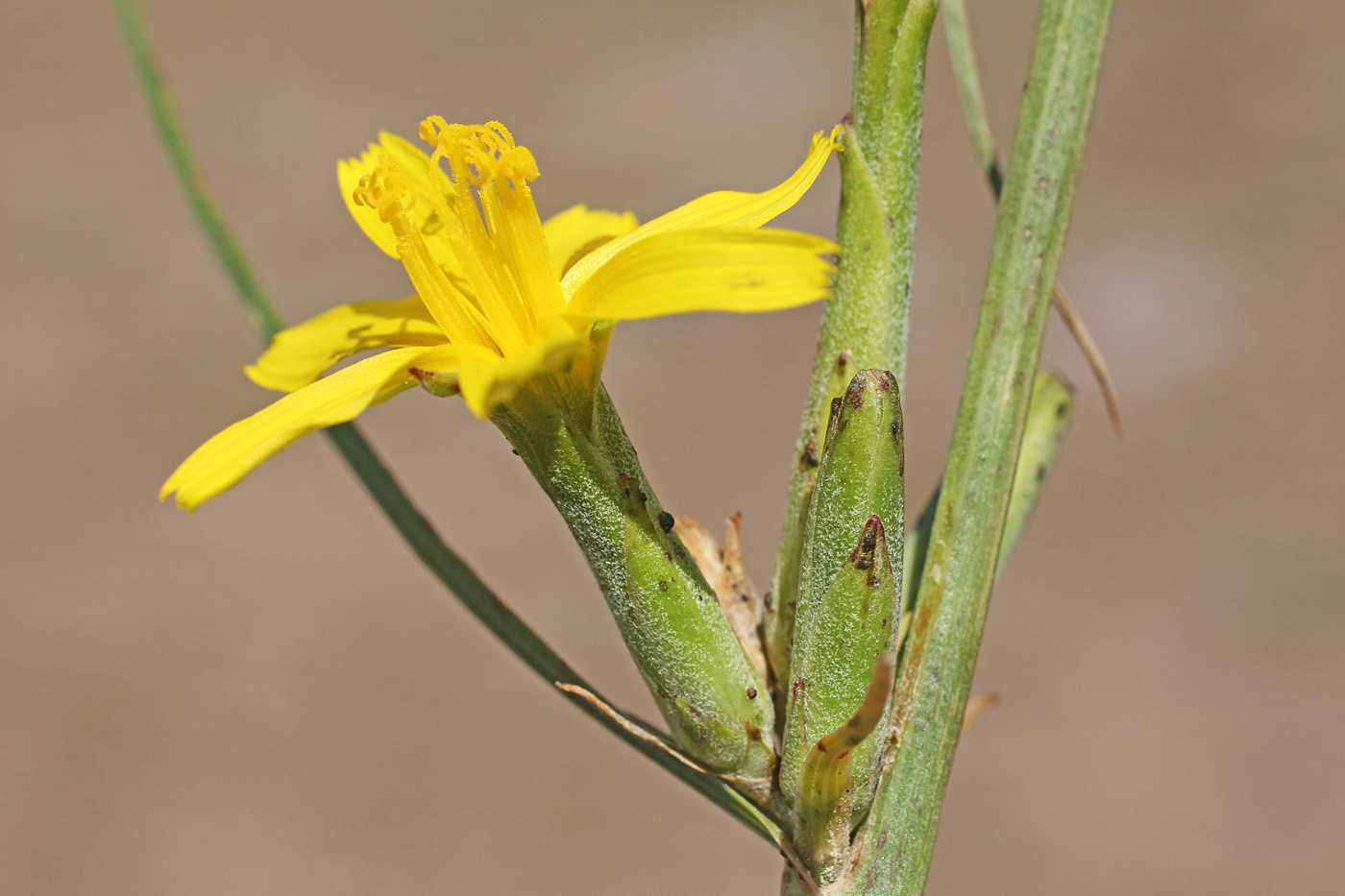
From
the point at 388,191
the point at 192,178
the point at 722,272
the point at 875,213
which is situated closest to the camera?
the point at 722,272

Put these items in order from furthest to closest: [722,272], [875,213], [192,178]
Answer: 1. [192,178]
2. [875,213]
3. [722,272]

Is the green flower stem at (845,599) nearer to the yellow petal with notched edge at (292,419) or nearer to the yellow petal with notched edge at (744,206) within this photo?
the yellow petal with notched edge at (744,206)

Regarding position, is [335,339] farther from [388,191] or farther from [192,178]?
[192,178]

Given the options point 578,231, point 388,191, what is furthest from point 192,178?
point 578,231

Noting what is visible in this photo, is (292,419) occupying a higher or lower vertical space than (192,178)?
lower

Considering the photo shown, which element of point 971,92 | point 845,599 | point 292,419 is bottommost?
point 845,599

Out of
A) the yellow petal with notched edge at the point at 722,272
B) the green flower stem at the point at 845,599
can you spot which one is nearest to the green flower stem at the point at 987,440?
the green flower stem at the point at 845,599

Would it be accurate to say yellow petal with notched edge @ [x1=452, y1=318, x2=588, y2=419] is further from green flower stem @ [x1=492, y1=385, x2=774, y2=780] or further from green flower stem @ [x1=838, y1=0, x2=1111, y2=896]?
green flower stem @ [x1=838, y1=0, x2=1111, y2=896]
